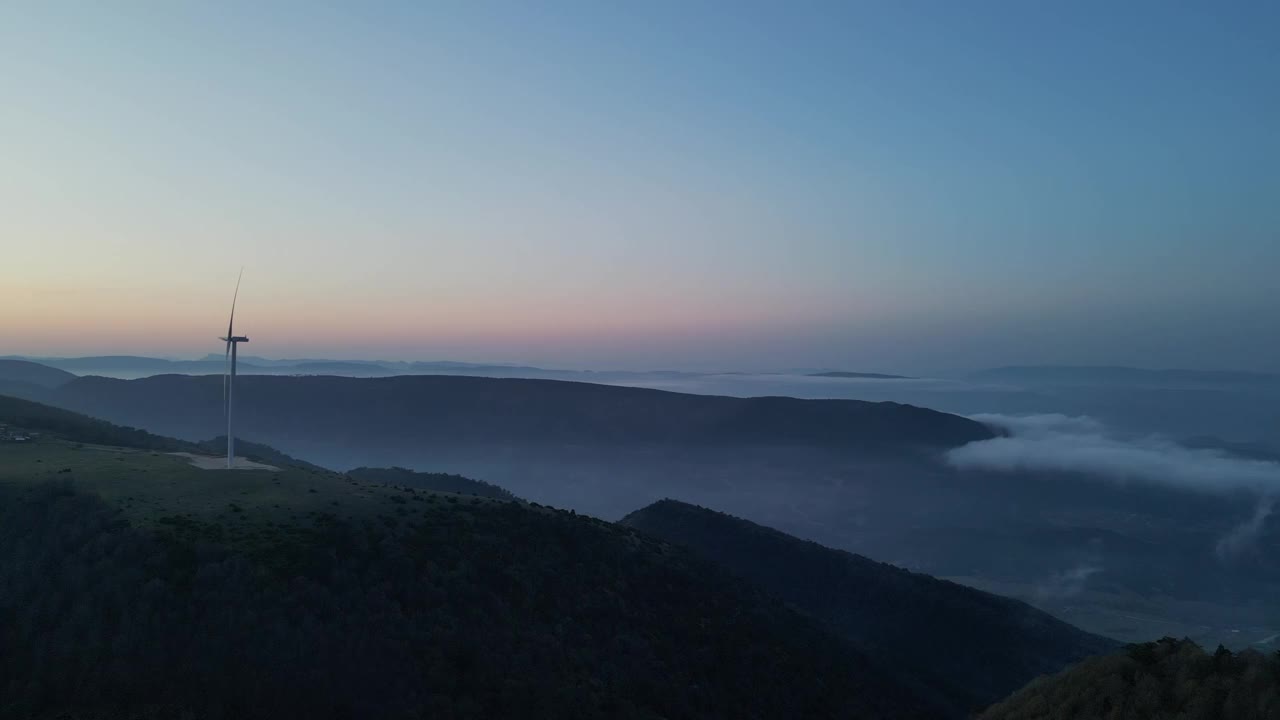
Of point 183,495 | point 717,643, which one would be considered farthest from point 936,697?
point 183,495

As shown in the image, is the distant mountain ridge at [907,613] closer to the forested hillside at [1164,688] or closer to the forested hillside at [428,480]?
the forested hillside at [428,480]

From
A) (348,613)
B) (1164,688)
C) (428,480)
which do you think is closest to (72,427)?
(428,480)

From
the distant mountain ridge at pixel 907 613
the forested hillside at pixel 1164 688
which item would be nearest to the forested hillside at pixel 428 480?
the distant mountain ridge at pixel 907 613

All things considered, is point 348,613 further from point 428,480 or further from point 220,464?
point 428,480

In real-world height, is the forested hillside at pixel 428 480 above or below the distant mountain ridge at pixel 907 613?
above

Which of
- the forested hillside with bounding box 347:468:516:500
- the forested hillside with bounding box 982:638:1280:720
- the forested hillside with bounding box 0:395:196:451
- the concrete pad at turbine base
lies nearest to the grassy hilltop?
the concrete pad at turbine base

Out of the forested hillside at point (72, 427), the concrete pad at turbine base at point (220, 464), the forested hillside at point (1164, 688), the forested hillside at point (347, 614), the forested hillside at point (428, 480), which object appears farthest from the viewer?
the forested hillside at point (428, 480)
